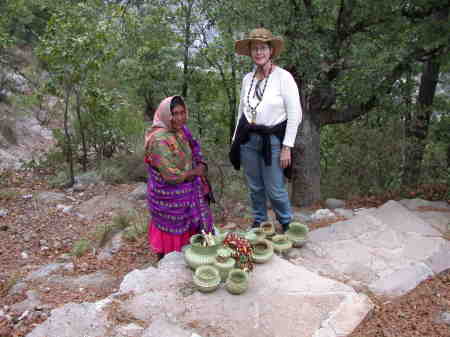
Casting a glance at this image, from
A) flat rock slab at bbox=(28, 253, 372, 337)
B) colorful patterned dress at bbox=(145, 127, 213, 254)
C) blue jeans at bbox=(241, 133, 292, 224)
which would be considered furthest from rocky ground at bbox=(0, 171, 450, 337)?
blue jeans at bbox=(241, 133, 292, 224)

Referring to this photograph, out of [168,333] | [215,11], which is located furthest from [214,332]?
[215,11]

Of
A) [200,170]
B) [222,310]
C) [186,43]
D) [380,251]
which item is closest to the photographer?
[222,310]

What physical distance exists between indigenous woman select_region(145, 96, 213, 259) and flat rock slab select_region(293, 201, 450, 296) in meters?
0.97

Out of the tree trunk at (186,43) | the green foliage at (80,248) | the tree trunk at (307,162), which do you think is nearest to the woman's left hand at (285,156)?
the tree trunk at (307,162)

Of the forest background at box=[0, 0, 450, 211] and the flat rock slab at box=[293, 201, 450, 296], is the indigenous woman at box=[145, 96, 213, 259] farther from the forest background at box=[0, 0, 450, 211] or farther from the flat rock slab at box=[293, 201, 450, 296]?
the forest background at box=[0, 0, 450, 211]

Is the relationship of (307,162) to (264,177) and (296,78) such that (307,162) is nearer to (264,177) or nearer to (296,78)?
(296,78)

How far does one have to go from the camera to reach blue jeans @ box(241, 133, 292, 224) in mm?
3383

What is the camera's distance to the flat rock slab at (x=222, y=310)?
2414 mm

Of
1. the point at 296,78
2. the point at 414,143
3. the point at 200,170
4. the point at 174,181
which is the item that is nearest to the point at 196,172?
the point at 200,170

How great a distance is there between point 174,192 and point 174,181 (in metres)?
0.14

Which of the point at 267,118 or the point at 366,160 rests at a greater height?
the point at 267,118

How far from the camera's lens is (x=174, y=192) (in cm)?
343

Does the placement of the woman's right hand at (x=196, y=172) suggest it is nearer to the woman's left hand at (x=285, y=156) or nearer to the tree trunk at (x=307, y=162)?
the woman's left hand at (x=285, y=156)

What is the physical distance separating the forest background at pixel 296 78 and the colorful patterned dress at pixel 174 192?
112 cm
